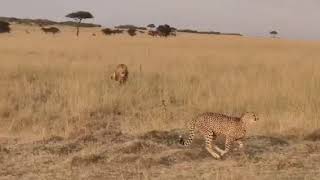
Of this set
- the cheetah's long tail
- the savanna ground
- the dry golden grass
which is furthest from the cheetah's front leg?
the dry golden grass

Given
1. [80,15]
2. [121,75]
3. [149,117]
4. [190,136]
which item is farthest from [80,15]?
[190,136]

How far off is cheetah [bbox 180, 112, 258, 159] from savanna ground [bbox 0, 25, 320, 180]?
0.17 metres

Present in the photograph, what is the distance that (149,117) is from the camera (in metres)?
11.2

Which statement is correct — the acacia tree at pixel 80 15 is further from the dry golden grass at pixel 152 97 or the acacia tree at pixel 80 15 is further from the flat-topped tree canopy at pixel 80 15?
the dry golden grass at pixel 152 97

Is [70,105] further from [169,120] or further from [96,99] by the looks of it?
[169,120]

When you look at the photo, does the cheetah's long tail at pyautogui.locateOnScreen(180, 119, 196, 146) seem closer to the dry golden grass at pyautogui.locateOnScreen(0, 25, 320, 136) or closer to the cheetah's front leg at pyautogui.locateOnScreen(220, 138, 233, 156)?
the cheetah's front leg at pyautogui.locateOnScreen(220, 138, 233, 156)

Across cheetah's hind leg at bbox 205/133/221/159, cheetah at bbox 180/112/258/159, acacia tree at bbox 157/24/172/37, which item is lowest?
acacia tree at bbox 157/24/172/37

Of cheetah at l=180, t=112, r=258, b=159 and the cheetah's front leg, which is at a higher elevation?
cheetah at l=180, t=112, r=258, b=159

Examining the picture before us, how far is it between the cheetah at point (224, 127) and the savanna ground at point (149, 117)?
17cm

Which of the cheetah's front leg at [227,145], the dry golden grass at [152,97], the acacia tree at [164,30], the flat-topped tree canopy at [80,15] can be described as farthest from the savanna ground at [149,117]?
the flat-topped tree canopy at [80,15]

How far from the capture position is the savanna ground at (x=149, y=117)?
23.7 feet

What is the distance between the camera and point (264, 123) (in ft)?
34.3

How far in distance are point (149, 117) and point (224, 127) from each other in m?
3.88

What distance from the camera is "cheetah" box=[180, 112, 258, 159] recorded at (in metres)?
7.45
